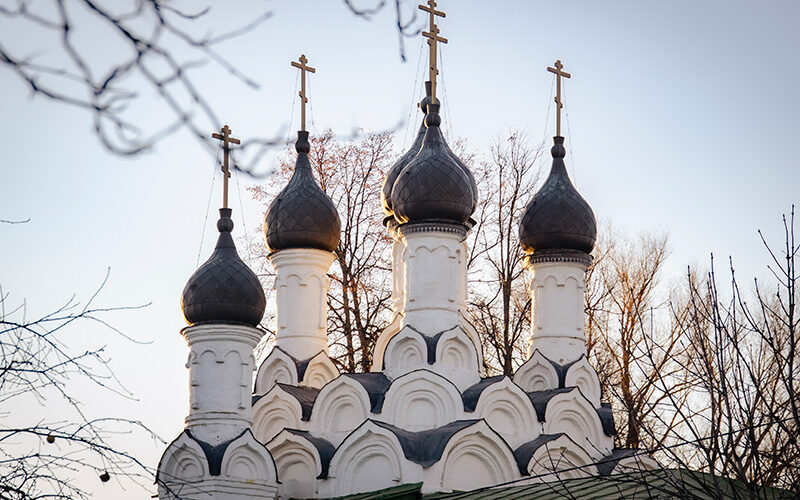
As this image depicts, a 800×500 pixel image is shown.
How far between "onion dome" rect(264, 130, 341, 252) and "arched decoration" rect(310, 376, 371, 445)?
256 centimetres

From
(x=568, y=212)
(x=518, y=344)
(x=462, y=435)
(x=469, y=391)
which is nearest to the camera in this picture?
(x=462, y=435)

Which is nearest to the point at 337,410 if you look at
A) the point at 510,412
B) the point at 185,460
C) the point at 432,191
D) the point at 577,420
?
the point at 185,460

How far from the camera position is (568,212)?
1659cm

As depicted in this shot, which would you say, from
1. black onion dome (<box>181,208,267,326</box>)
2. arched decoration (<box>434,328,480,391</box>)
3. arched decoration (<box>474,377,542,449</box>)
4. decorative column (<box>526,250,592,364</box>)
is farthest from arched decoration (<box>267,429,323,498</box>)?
decorative column (<box>526,250,592,364</box>)

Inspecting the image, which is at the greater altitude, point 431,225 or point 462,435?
point 431,225

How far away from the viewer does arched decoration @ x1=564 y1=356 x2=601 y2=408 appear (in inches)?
638

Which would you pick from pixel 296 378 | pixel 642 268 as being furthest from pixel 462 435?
pixel 642 268

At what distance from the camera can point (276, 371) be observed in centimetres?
1692

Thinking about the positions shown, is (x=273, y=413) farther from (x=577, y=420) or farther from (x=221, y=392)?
(x=577, y=420)

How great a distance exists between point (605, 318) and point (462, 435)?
7267 millimetres

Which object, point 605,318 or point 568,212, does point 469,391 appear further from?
point 605,318

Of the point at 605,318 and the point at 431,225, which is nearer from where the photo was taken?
the point at 431,225

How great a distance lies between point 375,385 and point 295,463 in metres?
1.39

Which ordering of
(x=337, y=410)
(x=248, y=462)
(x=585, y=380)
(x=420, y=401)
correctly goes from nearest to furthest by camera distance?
(x=248, y=462), (x=420, y=401), (x=337, y=410), (x=585, y=380)
